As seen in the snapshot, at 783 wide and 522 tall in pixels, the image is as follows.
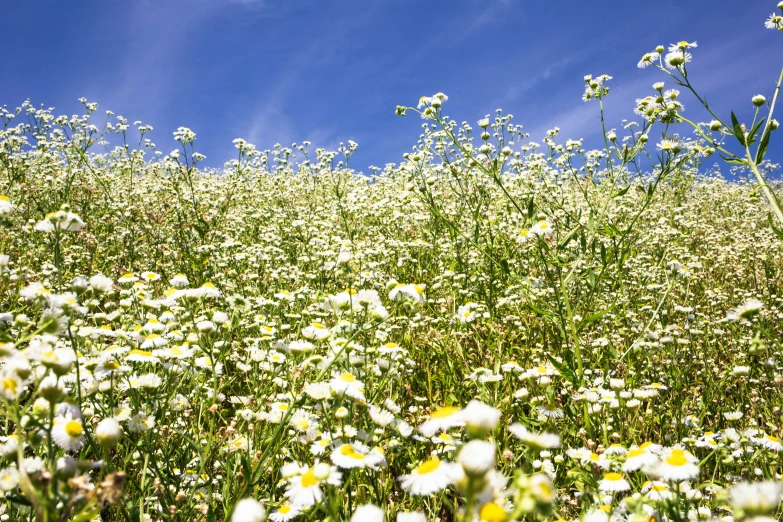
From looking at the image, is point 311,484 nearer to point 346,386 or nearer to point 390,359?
point 346,386

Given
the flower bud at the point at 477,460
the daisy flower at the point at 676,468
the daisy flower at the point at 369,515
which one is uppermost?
the flower bud at the point at 477,460

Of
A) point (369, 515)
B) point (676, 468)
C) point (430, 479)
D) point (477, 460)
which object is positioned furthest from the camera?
point (676, 468)

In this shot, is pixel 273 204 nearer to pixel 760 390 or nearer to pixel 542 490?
pixel 760 390

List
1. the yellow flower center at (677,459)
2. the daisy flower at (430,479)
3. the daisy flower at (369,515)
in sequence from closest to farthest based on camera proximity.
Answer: the daisy flower at (369,515)
the daisy flower at (430,479)
the yellow flower center at (677,459)

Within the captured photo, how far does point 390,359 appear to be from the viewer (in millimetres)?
2020

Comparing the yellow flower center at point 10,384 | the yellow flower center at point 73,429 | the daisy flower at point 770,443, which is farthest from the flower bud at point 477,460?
the daisy flower at point 770,443

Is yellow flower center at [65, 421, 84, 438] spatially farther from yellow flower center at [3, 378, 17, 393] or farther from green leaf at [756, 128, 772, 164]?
green leaf at [756, 128, 772, 164]

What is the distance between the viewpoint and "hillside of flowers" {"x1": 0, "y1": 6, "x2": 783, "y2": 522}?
1182mm

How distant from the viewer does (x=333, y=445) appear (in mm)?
1478

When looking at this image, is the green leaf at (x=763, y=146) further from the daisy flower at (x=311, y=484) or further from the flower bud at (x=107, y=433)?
the flower bud at (x=107, y=433)

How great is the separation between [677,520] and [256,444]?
1.39 m

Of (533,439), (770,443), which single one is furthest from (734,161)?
(533,439)

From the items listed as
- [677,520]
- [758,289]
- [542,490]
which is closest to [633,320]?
[758,289]

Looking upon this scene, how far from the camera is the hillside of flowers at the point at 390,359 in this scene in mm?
1182
